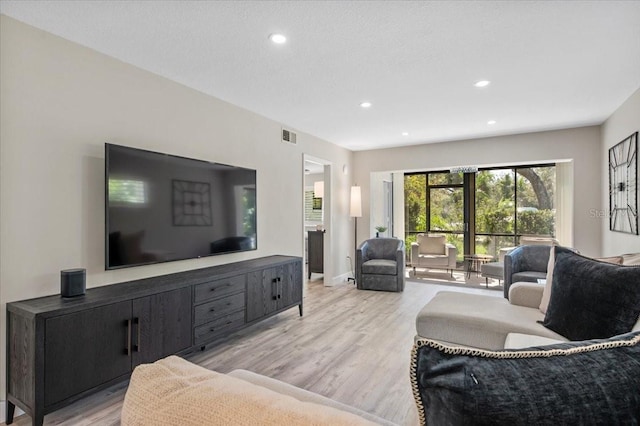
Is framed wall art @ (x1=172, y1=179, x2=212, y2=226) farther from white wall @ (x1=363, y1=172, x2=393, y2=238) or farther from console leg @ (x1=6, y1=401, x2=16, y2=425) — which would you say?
white wall @ (x1=363, y1=172, x2=393, y2=238)

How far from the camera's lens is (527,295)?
9.05 ft

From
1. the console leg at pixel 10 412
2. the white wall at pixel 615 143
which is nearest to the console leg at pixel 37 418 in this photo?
the console leg at pixel 10 412

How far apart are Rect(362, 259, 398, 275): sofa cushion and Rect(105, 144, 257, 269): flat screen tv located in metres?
2.36

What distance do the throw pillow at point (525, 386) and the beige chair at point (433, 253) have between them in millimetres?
6246

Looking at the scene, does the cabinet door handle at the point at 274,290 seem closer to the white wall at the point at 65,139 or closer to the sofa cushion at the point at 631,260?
the white wall at the point at 65,139

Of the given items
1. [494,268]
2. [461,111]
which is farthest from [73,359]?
[494,268]

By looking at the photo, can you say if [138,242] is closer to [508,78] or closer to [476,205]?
[508,78]

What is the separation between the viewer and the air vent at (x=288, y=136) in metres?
4.71

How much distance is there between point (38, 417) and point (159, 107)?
2.42 meters

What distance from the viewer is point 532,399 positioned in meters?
0.56

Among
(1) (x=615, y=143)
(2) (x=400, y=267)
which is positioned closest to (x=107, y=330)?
(2) (x=400, y=267)

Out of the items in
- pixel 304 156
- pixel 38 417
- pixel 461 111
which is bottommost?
pixel 38 417

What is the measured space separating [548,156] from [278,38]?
15.3ft

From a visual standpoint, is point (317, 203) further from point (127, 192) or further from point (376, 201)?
point (127, 192)
